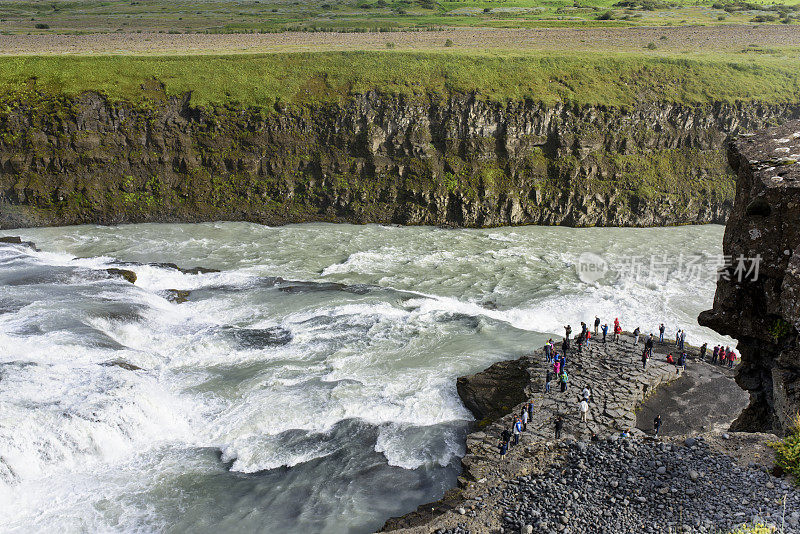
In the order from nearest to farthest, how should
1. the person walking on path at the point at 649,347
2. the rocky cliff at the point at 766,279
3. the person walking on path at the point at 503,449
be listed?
the rocky cliff at the point at 766,279 → the person walking on path at the point at 503,449 → the person walking on path at the point at 649,347

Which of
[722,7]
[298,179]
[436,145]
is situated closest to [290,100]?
[298,179]

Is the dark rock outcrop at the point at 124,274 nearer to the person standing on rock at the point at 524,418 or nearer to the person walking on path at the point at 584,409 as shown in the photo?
the person standing on rock at the point at 524,418

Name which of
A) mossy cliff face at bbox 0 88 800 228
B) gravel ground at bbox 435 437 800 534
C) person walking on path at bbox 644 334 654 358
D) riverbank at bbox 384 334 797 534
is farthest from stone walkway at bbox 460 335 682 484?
mossy cliff face at bbox 0 88 800 228

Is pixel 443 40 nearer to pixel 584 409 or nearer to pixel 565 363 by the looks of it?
pixel 565 363

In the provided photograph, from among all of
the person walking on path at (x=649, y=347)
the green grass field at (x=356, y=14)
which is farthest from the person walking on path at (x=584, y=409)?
the green grass field at (x=356, y=14)

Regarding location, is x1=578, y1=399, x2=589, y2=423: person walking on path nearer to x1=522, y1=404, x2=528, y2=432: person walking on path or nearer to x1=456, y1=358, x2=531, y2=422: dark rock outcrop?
x1=522, y1=404, x2=528, y2=432: person walking on path

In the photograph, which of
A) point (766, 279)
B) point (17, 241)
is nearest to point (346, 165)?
point (17, 241)
